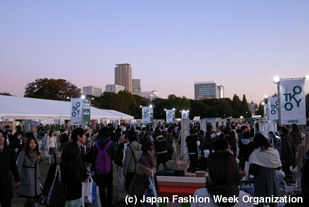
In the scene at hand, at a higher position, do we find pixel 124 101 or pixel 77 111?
pixel 124 101

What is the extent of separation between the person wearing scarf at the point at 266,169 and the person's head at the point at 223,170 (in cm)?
283

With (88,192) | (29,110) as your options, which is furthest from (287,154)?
(29,110)

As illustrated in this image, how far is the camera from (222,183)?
6.46 ft

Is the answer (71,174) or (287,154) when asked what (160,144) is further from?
(71,174)

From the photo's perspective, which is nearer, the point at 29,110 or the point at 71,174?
the point at 71,174

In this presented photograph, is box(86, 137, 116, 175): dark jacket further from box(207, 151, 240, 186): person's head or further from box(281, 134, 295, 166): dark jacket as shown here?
box(281, 134, 295, 166): dark jacket

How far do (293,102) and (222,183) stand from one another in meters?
5.64

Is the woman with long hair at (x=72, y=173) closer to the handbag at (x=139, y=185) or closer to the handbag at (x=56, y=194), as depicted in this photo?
the handbag at (x=56, y=194)

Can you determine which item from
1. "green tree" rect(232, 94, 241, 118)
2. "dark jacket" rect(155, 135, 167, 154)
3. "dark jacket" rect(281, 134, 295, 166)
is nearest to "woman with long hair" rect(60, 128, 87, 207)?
"dark jacket" rect(155, 135, 167, 154)

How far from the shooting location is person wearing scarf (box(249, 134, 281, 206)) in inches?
178

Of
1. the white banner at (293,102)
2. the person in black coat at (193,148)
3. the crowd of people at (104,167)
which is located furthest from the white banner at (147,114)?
the white banner at (293,102)

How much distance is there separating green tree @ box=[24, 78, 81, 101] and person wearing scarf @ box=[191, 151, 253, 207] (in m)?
61.5

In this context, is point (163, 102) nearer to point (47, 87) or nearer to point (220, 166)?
point (47, 87)

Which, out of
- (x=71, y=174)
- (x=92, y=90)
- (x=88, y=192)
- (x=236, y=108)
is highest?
(x=92, y=90)
